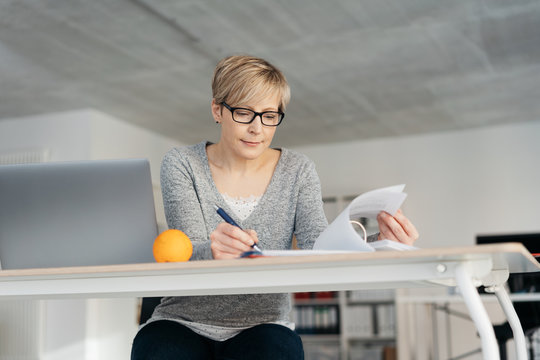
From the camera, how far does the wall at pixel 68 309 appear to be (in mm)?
5348

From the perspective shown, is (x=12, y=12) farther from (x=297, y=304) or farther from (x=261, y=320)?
(x=297, y=304)

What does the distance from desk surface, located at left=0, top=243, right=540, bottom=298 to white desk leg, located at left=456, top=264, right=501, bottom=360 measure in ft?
0.07

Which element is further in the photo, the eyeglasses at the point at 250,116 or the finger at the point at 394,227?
the eyeglasses at the point at 250,116

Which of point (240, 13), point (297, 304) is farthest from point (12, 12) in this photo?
point (297, 304)

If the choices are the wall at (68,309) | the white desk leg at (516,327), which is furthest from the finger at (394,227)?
the wall at (68,309)

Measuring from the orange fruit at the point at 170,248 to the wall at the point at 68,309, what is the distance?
4.37 m

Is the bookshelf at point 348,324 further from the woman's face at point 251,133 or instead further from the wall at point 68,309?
the woman's face at point 251,133

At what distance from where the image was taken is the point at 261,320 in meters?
1.38

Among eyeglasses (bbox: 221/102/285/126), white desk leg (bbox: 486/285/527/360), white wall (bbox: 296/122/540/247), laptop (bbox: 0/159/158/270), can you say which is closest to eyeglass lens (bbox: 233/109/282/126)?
eyeglasses (bbox: 221/102/285/126)

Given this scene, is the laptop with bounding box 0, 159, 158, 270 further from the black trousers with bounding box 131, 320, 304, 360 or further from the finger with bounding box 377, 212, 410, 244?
the finger with bounding box 377, 212, 410, 244

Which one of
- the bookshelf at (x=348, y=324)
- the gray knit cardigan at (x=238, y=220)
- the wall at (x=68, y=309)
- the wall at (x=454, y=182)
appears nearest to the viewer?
the gray knit cardigan at (x=238, y=220)

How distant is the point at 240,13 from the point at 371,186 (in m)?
3.47

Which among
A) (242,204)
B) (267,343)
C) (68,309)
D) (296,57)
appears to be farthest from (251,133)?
(68,309)

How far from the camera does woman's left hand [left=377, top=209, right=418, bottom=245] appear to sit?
48.5 inches
